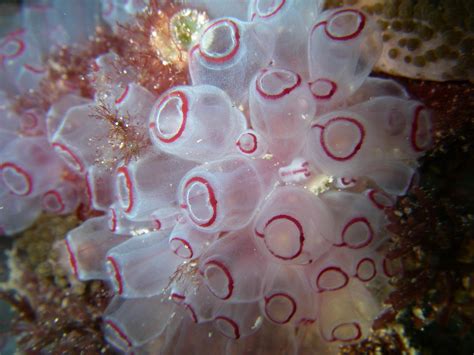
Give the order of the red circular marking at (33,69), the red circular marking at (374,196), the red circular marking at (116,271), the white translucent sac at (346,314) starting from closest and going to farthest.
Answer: the red circular marking at (374,196), the white translucent sac at (346,314), the red circular marking at (116,271), the red circular marking at (33,69)

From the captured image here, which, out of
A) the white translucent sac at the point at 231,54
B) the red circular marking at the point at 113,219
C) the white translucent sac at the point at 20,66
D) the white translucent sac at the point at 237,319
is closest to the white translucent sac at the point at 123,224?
the red circular marking at the point at 113,219

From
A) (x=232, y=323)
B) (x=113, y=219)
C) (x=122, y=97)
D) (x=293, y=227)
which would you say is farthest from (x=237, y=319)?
(x=122, y=97)

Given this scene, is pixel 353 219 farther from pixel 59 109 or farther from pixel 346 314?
pixel 59 109

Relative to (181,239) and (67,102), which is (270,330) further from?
(67,102)

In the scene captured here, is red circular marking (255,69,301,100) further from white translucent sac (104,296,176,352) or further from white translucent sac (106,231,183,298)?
white translucent sac (104,296,176,352)

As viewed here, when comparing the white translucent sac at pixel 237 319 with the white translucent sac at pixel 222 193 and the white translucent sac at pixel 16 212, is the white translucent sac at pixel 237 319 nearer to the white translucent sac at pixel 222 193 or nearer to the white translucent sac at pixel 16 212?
the white translucent sac at pixel 222 193

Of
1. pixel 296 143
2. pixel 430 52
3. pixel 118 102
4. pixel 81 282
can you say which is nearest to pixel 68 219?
pixel 81 282

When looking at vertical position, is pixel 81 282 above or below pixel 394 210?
below
